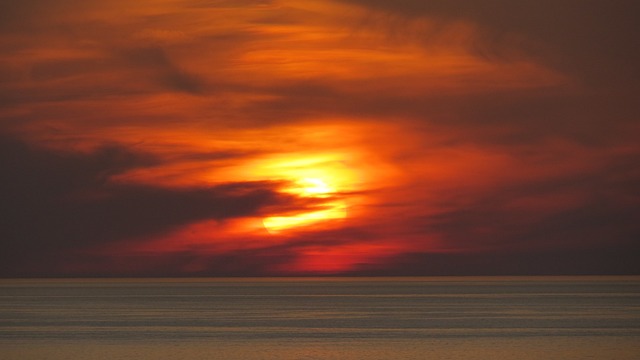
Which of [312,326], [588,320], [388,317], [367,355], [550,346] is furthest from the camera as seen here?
[388,317]

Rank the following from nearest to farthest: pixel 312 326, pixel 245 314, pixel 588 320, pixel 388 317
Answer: pixel 312 326 < pixel 588 320 < pixel 388 317 < pixel 245 314

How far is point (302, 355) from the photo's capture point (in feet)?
66.3

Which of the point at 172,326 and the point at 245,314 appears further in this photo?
the point at 245,314

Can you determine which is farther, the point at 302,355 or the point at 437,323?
the point at 437,323

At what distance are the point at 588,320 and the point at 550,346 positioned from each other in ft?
33.2

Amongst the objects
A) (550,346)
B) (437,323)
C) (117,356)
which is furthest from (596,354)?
(437,323)

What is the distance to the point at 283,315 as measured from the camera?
118ft

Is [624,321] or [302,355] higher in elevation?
[624,321]

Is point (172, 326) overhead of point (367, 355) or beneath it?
overhead

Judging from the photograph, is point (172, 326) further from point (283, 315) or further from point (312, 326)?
point (283, 315)

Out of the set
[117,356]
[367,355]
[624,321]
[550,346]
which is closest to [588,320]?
[624,321]

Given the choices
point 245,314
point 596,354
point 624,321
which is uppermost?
point 245,314

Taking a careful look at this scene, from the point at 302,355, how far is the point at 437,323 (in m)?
11.0

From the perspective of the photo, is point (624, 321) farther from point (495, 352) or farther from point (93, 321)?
point (93, 321)
